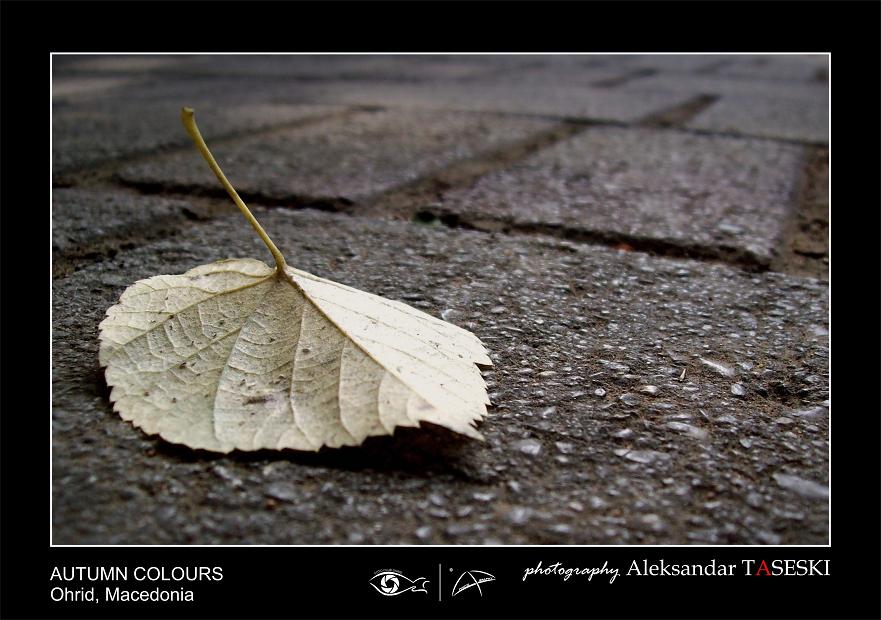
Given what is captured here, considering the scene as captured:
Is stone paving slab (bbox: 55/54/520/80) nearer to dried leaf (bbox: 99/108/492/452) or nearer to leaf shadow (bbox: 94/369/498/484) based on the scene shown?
dried leaf (bbox: 99/108/492/452)

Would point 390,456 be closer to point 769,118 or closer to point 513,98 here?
point 769,118

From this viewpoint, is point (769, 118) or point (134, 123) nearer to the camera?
point (134, 123)

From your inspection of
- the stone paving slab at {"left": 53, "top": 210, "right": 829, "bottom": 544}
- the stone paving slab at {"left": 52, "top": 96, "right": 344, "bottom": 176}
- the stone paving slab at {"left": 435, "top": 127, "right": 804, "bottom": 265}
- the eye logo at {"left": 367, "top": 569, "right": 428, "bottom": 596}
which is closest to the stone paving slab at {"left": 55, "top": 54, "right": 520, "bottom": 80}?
the stone paving slab at {"left": 52, "top": 96, "right": 344, "bottom": 176}

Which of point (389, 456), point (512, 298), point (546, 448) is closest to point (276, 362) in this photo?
point (389, 456)

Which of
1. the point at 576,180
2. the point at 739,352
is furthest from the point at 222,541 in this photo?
the point at 576,180

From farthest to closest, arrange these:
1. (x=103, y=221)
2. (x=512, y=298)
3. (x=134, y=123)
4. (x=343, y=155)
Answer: (x=134, y=123) → (x=343, y=155) → (x=103, y=221) → (x=512, y=298)

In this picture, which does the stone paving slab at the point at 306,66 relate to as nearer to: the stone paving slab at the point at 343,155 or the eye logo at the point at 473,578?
the stone paving slab at the point at 343,155
